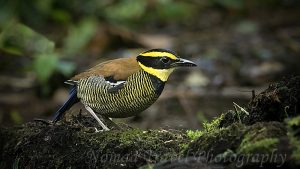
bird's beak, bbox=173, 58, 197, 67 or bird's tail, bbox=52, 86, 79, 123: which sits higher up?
bird's beak, bbox=173, 58, 197, 67

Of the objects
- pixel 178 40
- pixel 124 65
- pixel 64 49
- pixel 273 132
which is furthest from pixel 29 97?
pixel 273 132

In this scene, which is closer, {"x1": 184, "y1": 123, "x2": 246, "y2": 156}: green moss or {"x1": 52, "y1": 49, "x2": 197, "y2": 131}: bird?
{"x1": 184, "y1": 123, "x2": 246, "y2": 156}: green moss

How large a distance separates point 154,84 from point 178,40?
7198mm

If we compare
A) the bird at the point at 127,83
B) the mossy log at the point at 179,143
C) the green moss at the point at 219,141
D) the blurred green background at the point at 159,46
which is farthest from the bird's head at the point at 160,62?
the blurred green background at the point at 159,46

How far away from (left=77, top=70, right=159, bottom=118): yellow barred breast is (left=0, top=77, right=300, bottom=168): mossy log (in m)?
0.24

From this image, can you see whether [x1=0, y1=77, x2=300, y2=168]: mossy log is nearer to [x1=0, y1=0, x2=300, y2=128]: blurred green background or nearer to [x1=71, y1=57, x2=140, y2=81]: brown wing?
[x1=71, y1=57, x2=140, y2=81]: brown wing

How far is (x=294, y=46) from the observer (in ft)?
38.8

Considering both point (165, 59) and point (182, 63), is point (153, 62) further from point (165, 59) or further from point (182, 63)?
point (182, 63)

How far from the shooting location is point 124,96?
211 inches

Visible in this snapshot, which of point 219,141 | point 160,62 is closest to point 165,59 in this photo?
point 160,62

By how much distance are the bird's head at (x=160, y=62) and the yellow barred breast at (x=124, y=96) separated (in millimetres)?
71

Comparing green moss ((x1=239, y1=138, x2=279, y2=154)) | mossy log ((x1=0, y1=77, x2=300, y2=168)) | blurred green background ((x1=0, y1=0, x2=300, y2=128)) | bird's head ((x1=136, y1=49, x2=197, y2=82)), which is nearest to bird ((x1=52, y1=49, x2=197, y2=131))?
bird's head ((x1=136, y1=49, x2=197, y2=82))

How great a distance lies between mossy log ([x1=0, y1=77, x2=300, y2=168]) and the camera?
376 cm

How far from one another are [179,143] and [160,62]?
1.08m
